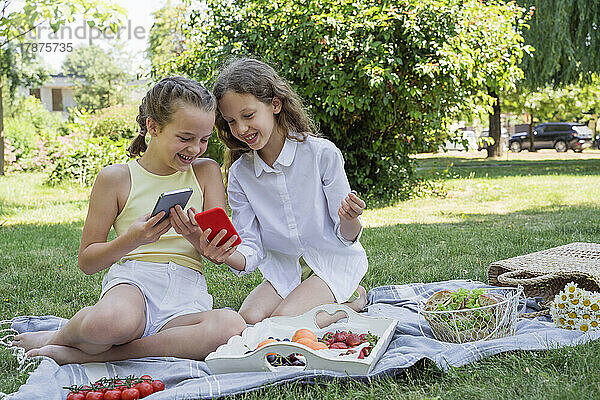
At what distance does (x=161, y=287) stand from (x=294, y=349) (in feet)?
2.32

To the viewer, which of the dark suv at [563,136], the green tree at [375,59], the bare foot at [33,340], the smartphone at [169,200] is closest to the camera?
the smartphone at [169,200]

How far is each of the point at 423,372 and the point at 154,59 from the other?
27.3m

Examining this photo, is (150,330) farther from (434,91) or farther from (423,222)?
(434,91)

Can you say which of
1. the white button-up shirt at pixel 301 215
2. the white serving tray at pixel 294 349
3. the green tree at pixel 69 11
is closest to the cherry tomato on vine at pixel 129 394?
the white serving tray at pixel 294 349

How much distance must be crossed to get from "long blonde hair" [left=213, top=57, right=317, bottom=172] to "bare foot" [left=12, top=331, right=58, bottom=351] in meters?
1.22

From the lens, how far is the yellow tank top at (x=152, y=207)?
8.78ft

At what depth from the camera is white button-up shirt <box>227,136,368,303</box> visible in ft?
10.1

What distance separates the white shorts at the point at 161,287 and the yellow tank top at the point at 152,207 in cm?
4

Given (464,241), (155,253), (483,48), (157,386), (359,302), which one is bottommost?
(464,241)

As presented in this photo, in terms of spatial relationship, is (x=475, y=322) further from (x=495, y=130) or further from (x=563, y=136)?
(x=563, y=136)

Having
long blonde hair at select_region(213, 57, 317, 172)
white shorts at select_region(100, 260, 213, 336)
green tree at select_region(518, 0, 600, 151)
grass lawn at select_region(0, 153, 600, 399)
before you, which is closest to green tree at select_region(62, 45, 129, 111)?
grass lawn at select_region(0, 153, 600, 399)

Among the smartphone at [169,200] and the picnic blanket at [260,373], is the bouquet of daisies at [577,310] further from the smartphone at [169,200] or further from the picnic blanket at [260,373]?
the smartphone at [169,200]

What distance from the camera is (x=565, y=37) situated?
12492 millimetres

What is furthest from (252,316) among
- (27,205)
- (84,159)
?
(84,159)
